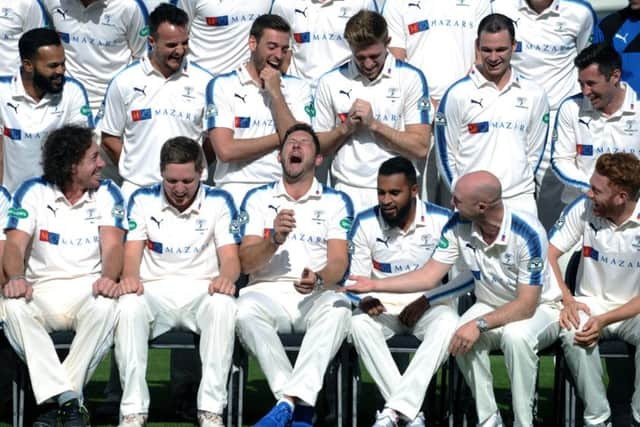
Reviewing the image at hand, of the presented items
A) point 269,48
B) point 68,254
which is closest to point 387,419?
point 68,254

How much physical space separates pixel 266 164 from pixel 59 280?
1.63m

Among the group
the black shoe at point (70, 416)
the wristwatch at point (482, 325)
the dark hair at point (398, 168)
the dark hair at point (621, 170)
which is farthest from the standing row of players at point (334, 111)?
the black shoe at point (70, 416)

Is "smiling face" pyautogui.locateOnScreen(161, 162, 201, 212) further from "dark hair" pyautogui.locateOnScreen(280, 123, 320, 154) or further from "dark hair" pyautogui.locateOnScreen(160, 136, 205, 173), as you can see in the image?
"dark hair" pyautogui.locateOnScreen(280, 123, 320, 154)

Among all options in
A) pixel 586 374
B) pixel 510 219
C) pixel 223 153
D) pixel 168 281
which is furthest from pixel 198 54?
pixel 586 374

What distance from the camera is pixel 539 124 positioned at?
9.55m

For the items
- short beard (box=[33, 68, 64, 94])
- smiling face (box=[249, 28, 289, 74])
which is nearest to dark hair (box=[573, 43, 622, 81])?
smiling face (box=[249, 28, 289, 74])

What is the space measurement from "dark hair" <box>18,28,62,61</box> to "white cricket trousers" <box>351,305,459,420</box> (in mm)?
2742

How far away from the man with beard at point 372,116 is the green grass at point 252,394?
4.66 ft

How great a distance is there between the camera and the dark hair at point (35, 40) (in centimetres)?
929

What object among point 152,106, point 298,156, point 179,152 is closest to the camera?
point 179,152

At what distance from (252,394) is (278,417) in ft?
6.29

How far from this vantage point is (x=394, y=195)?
8.77m

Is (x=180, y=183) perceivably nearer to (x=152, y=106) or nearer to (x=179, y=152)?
(x=179, y=152)

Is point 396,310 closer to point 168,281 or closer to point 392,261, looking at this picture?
point 392,261
